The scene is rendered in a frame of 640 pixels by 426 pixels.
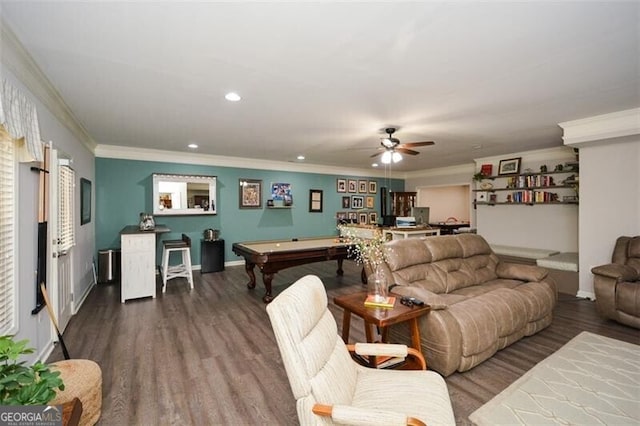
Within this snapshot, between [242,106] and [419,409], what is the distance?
3.20m

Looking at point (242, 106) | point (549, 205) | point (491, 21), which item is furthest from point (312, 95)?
point (549, 205)

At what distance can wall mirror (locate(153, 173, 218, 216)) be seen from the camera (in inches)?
226

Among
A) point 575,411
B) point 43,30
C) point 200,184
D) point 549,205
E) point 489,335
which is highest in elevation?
point 43,30

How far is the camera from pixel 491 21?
71.2 inches

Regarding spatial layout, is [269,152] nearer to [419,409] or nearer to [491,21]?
[491,21]

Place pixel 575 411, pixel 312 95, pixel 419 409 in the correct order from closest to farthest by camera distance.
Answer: pixel 419 409
pixel 575 411
pixel 312 95

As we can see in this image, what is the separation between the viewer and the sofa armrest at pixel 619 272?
3.36m

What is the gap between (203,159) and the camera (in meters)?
6.29

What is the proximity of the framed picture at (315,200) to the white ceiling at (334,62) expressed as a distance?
3676 mm

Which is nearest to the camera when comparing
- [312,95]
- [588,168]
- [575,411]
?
[575,411]

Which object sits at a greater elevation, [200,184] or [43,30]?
[43,30]

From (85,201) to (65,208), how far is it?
4.38 feet

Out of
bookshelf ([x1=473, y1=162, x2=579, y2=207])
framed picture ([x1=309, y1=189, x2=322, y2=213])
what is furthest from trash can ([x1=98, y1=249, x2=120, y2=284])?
bookshelf ([x1=473, y1=162, x2=579, y2=207])

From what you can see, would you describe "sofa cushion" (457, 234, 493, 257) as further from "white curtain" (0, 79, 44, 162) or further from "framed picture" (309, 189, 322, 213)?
"framed picture" (309, 189, 322, 213)
